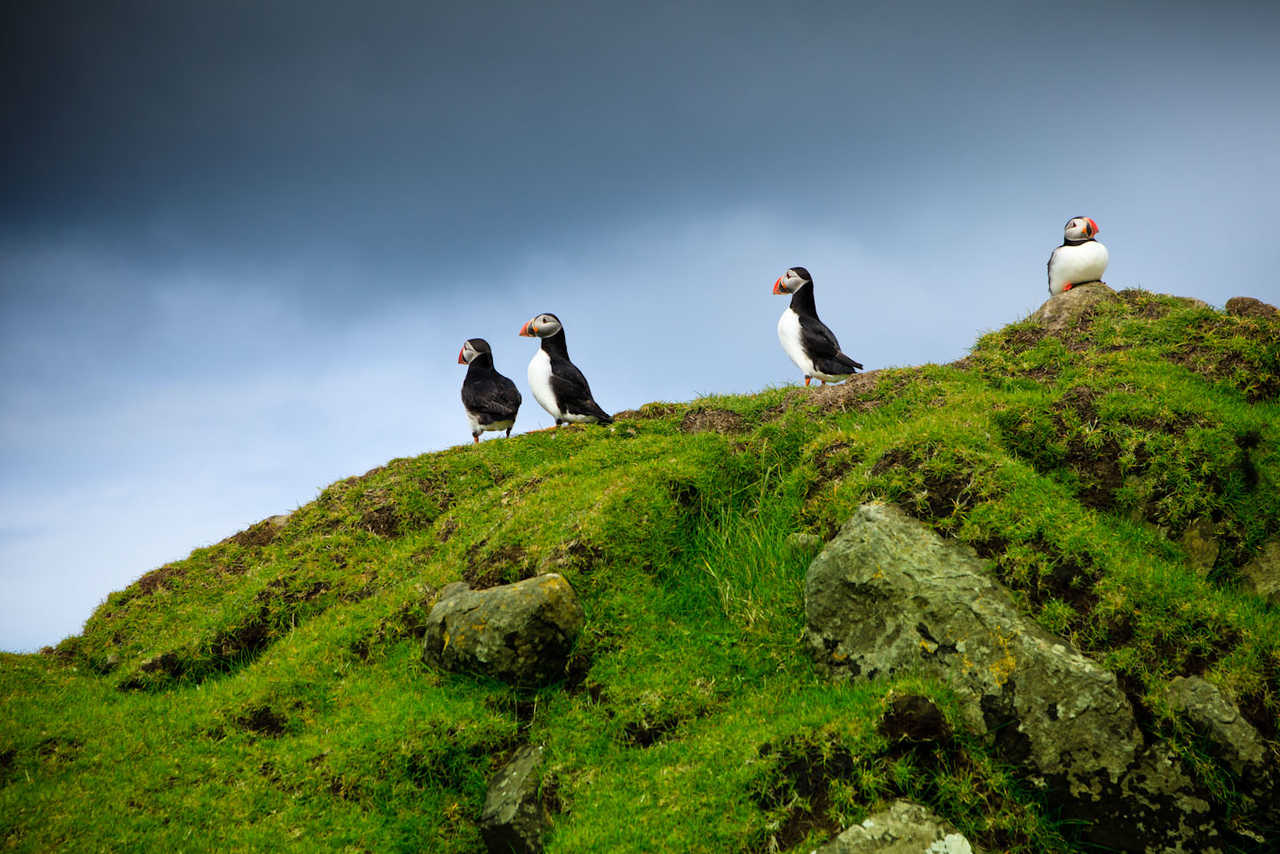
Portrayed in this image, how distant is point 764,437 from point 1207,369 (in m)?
6.92

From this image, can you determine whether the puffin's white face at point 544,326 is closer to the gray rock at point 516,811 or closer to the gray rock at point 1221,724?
the gray rock at point 516,811

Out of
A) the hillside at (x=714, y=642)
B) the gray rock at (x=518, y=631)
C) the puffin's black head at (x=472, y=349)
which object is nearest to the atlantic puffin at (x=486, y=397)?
the puffin's black head at (x=472, y=349)

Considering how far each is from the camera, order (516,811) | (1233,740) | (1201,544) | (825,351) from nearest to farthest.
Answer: (1233,740) < (516,811) < (1201,544) < (825,351)

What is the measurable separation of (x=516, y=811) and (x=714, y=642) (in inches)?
115

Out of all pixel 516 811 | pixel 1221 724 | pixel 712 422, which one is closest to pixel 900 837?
pixel 1221 724

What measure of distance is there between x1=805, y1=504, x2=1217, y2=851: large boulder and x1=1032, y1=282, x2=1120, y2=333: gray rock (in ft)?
28.8

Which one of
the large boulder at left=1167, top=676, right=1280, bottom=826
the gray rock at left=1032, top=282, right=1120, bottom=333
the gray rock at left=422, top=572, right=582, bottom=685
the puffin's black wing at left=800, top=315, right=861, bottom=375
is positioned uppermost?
the puffin's black wing at left=800, top=315, right=861, bottom=375

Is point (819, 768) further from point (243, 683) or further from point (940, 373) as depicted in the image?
point (940, 373)

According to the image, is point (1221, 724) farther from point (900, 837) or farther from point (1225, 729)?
point (900, 837)

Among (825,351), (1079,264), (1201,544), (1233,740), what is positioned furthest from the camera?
(825,351)

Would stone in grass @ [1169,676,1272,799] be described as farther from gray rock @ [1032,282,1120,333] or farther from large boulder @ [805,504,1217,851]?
gray rock @ [1032,282,1120,333]

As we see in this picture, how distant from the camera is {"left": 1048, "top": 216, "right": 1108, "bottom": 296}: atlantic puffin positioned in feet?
55.8

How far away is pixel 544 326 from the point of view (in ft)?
63.4

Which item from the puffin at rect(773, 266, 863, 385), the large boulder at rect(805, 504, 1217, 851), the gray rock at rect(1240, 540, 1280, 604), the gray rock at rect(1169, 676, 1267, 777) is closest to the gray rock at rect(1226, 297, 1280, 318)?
the gray rock at rect(1240, 540, 1280, 604)
